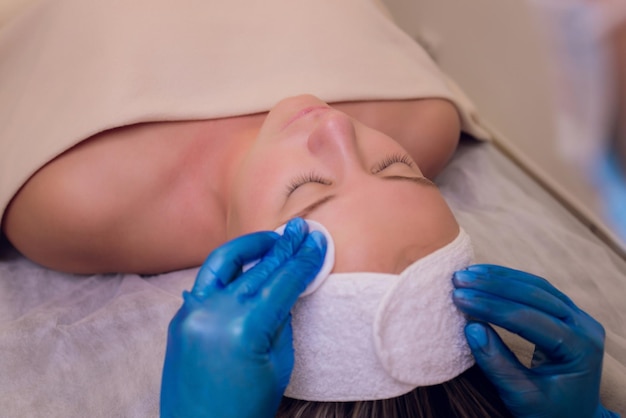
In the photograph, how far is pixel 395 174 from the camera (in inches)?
35.8

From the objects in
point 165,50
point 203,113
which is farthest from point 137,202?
point 165,50

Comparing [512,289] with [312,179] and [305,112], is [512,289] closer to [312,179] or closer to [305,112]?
[312,179]

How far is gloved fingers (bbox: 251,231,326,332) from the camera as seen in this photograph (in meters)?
0.72

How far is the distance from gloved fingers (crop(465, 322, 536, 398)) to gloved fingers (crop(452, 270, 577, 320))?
0.19 feet

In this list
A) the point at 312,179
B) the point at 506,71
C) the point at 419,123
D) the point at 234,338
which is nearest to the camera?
the point at 234,338

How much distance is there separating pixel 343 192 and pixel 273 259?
16cm

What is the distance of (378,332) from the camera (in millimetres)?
762

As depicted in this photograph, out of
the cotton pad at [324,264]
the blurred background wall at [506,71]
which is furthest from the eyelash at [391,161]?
the blurred background wall at [506,71]

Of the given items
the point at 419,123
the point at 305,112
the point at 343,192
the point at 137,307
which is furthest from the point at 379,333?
the point at 419,123

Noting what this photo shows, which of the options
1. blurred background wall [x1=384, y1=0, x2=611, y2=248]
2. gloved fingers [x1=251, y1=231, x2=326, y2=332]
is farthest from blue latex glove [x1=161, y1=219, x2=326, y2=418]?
blurred background wall [x1=384, y1=0, x2=611, y2=248]

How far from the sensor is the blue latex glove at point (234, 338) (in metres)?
0.71

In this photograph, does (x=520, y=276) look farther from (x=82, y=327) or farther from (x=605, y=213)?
(x=82, y=327)

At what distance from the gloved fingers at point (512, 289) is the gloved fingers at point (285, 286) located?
0.67ft

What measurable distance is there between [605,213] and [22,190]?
1.06m
